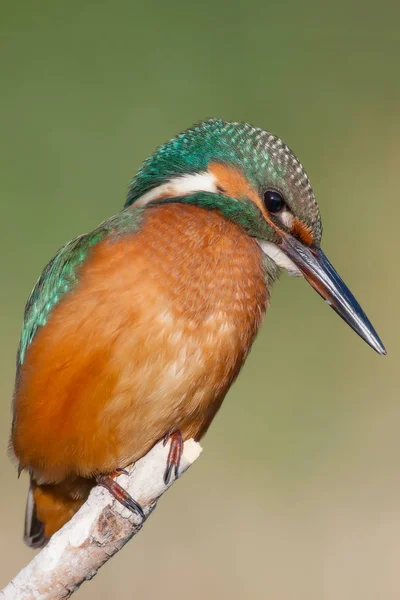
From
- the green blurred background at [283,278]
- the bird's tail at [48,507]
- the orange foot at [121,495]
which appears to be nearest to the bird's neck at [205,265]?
the orange foot at [121,495]

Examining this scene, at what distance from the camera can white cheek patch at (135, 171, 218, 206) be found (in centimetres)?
300

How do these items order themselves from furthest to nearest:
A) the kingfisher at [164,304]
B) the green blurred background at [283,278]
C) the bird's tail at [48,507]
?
the green blurred background at [283,278], the bird's tail at [48,507], the kingfisher at [164,304]

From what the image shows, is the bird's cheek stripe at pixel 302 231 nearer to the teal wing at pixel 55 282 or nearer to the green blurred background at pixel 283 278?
the teal wing at pixel 55 282

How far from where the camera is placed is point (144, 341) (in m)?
2.68

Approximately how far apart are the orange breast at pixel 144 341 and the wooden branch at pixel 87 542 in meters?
0.18

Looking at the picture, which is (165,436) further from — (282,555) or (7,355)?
(7,355)

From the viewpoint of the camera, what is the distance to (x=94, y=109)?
533 cm

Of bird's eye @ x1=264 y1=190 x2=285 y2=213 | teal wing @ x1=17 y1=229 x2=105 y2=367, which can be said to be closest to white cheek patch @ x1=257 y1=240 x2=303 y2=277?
bird's eye @ x1=264 y1=190 x2=285 y2=213

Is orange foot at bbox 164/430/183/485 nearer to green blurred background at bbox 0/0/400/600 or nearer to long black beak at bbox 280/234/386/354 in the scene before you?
long black beak at bbox 280/234/386/354

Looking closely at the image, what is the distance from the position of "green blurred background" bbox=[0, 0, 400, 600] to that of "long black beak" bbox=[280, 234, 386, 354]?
4.47 feet

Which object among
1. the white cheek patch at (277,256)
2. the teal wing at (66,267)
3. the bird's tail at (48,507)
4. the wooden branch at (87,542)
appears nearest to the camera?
the wooden branch at (87,542)

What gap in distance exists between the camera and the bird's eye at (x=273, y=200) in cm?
293

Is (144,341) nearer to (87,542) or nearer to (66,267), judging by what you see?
(66,267)

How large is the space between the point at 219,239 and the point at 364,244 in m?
2.35
